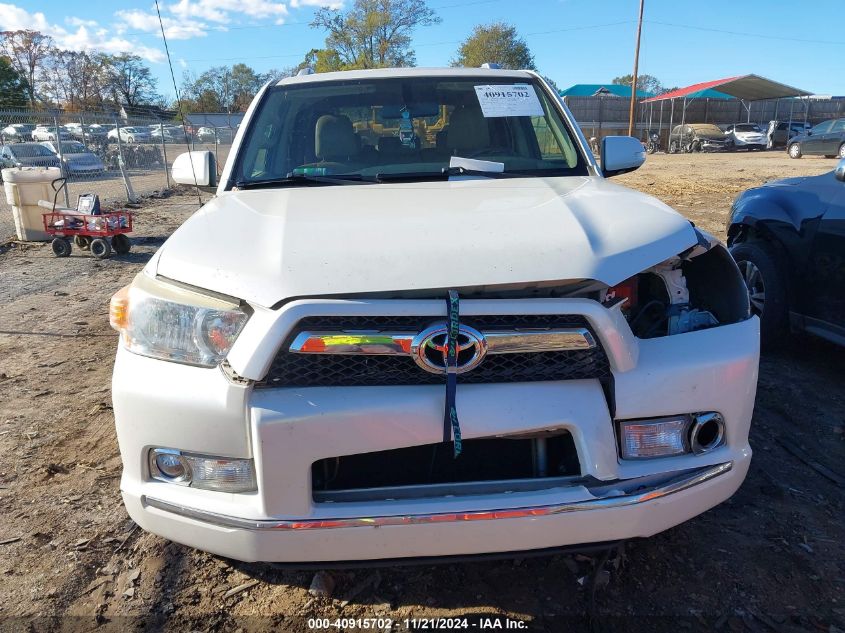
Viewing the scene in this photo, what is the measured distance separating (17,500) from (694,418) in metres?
2.84

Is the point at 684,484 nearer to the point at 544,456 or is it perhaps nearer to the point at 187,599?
the point at 544,456

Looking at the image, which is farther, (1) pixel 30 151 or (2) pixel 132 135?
(2) pixel 132 135

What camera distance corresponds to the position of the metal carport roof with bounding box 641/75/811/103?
129 feet

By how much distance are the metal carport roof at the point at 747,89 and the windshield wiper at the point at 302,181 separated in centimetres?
4235

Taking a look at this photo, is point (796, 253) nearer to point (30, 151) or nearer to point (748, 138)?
point (30, 151)

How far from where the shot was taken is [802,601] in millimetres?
2281

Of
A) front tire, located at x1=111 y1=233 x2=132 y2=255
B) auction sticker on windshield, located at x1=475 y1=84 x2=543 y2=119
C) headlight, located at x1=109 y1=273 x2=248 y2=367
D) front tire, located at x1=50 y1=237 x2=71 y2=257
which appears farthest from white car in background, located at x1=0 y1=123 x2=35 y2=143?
headlight, located at x1=109 y1=273 x2=248 y2=367

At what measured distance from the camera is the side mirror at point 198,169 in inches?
136

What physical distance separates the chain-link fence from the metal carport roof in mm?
32747

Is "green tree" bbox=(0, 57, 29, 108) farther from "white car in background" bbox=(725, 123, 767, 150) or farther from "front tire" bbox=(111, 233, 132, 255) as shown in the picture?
"white car in background" bbox=(725, 123, 767, 150)

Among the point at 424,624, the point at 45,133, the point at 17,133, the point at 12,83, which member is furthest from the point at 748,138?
the point at 12,83

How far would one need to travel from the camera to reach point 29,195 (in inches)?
396

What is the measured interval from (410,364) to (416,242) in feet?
1.33

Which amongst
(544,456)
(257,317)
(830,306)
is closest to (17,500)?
(257,317)
